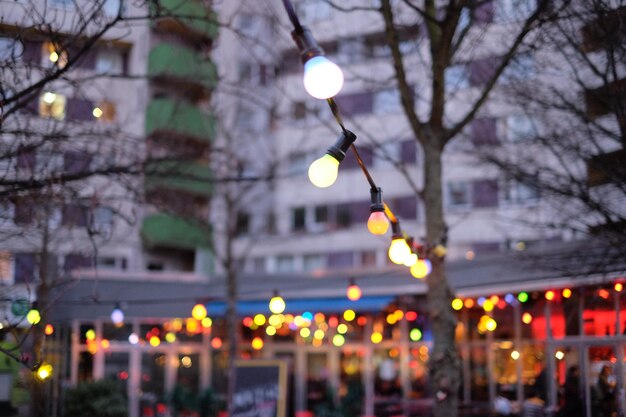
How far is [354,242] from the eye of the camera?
3394cm

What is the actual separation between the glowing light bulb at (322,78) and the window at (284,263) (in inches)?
1178

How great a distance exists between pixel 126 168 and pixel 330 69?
20.0ft

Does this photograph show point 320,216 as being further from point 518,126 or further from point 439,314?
point 439,314

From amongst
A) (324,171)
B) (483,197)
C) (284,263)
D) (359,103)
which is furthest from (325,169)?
(284,263)

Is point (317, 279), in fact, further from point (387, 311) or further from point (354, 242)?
point (354, 242)

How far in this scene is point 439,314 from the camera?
512 inches

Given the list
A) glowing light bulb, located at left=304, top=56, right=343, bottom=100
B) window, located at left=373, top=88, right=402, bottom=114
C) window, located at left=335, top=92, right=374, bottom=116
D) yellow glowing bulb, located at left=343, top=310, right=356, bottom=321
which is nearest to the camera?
glowing light bulb, located at left=304, top=56, right=343, bottom=100

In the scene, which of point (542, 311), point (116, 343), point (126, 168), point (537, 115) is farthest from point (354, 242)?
point (126, 168)

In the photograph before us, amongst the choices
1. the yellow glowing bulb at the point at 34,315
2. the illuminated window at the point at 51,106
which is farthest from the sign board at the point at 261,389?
the illuminated window at the point at 51,106

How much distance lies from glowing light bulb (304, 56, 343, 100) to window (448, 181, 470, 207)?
Answer: 25951 mm

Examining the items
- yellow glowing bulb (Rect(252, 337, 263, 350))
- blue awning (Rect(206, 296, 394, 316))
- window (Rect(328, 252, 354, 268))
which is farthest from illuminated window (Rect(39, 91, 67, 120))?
window (Rect(328, 252, 354, 268))

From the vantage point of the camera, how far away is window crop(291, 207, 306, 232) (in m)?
35.3

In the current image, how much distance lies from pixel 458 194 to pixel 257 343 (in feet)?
33.6

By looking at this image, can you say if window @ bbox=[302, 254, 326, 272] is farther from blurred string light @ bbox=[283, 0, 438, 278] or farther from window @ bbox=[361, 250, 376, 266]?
blurred string light @ bbox=[283, 0, 438, 278]
